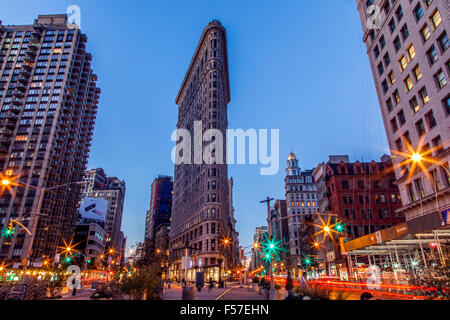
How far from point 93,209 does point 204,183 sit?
91.7 metres

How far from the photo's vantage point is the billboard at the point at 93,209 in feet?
458

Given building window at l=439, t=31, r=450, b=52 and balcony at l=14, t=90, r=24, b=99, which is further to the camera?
balcony at l=14, t=90, r=24, b=99

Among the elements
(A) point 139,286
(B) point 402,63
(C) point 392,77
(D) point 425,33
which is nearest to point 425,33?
(D) point 425,33

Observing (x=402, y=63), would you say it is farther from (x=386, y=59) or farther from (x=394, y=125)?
(x=394, y=125)

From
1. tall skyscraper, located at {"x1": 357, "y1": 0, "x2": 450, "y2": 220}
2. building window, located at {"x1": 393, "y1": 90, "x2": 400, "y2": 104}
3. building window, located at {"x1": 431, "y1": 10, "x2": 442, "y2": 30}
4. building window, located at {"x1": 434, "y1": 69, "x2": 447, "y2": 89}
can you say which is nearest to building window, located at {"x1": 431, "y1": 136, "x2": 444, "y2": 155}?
tall skyscraper, located at {"x1": 357, "y1": 0, "x2": 450, "y2": 220}

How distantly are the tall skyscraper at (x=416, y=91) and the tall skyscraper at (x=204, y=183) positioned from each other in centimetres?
4585

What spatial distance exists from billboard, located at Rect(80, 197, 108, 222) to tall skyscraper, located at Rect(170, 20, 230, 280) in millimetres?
56545

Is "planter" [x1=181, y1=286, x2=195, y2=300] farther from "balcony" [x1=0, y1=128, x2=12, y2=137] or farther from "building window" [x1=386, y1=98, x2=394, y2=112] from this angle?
"balcony" [x1=0, y1=128, x2=12, y2=137]

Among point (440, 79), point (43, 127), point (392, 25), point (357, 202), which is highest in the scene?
point (43, 127)

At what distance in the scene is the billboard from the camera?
139750 mm

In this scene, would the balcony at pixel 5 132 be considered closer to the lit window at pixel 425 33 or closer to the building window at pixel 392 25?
the building window at pixel 392 25

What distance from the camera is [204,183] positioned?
78312mm

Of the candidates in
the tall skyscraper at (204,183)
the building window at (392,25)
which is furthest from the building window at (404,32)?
the tall skyscraper at (204,183)
